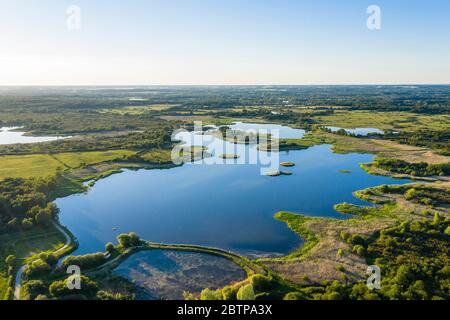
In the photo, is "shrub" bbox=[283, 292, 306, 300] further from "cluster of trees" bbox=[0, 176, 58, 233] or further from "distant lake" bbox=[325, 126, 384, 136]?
"distant lake" bbox=[325, 126, 384, 136]

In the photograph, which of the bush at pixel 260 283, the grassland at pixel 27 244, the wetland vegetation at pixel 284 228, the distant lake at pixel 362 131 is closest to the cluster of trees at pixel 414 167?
the wetland vegetation at pixel 284 228

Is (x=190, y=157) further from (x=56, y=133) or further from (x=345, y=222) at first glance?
(x=56, y=133)

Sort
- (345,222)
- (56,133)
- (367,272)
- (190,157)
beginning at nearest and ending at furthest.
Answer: (367,272) < (345,222) < (190,157) < (56,133)

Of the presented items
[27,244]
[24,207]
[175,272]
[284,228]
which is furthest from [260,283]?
[24,207]

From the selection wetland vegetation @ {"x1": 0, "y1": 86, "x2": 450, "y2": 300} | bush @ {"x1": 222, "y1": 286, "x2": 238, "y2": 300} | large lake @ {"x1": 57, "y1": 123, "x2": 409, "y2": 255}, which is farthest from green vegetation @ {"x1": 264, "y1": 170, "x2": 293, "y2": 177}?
bush @ {"x1": 222, "y1": 286, "x2": 238, "y2": 300}

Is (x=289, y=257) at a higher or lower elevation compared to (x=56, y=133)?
lower
